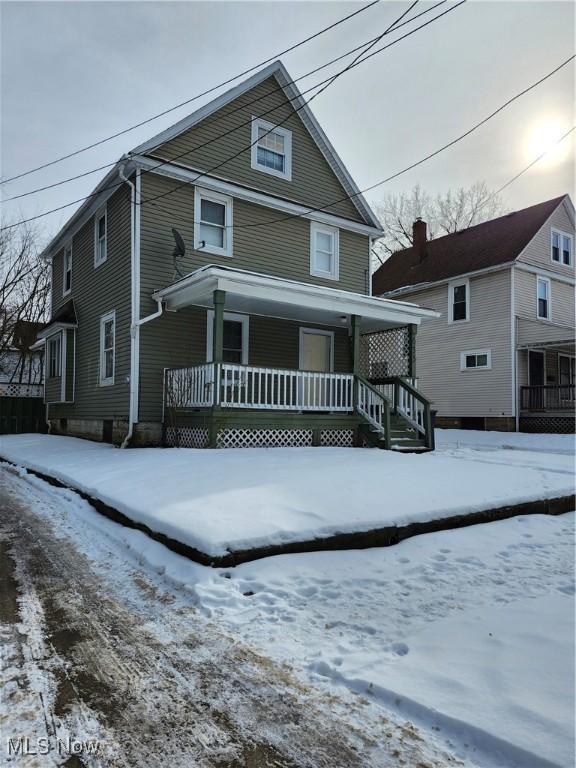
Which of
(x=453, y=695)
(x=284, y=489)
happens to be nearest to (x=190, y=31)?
(x=284, y=489)

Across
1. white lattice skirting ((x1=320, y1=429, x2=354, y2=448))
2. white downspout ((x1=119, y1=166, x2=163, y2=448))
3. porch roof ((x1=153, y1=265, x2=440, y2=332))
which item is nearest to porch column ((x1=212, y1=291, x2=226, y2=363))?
porch roof ((x1=153, y1=265, x2=440, y2=332))

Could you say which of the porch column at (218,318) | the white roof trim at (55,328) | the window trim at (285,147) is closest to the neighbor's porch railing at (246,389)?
the porch column at (218,318)

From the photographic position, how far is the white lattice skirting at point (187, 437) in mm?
9898

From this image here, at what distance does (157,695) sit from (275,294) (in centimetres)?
873

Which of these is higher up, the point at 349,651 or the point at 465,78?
the point at 465,78

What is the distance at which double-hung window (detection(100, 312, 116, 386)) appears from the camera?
1248cm

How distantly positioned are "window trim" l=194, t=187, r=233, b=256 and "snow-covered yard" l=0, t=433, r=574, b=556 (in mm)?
5403

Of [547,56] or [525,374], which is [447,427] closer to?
[525,374]

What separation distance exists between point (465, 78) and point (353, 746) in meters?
10.7

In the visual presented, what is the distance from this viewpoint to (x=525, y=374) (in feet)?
65.0

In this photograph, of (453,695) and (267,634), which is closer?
(453,695)

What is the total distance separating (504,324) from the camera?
65.2ft

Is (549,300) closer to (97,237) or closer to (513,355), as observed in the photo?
(513,355)

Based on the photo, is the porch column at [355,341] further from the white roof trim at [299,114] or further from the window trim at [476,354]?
the window trim at [476,354]
